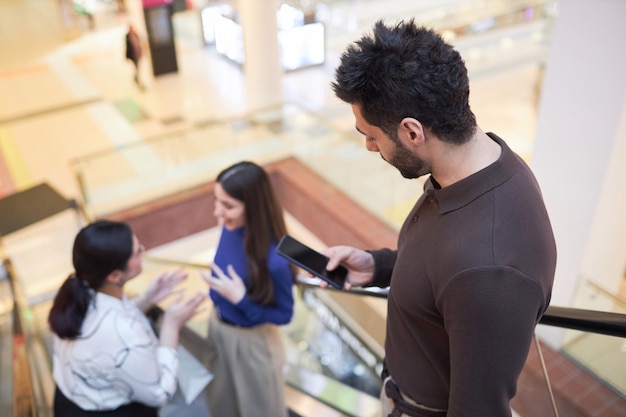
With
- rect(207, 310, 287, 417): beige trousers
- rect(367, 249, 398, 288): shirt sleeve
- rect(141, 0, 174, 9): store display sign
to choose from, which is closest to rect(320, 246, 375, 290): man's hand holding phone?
rect(367, 249, 398, 288): shirt sleeve

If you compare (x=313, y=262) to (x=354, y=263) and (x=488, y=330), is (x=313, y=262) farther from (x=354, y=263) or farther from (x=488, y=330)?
(x=488, y=330)

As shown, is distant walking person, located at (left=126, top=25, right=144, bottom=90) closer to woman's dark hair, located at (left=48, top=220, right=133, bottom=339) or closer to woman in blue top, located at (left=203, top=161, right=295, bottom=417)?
woman in blue top, located at (left=203, top=161, right=295, bottom=417)

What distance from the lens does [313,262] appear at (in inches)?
80.4

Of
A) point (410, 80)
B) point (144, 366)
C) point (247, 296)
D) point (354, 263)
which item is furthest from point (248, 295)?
point (410, 80)

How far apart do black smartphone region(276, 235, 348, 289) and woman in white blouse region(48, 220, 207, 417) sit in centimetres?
72

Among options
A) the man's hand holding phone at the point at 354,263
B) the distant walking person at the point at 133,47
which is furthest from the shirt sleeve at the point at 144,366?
the distant walking person at the point at 133,47

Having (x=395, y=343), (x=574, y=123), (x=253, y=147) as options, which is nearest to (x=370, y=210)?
(x=253, y=147)

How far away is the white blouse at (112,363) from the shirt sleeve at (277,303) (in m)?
0.52

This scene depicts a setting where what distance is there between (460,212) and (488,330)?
26cm

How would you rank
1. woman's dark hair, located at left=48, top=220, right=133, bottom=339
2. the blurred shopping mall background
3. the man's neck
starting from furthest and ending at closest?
the blurred shopping mall background < woman's dark hair, located at left=48, top=220, right=133, bottom=339 < the man's neck

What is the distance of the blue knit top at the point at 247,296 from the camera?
2.86 meters

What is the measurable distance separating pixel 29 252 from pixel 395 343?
618 cm

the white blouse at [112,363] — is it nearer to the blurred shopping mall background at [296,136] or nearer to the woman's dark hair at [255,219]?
the woman's dark hair at [255,219]

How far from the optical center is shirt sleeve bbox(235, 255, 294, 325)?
2.86m
